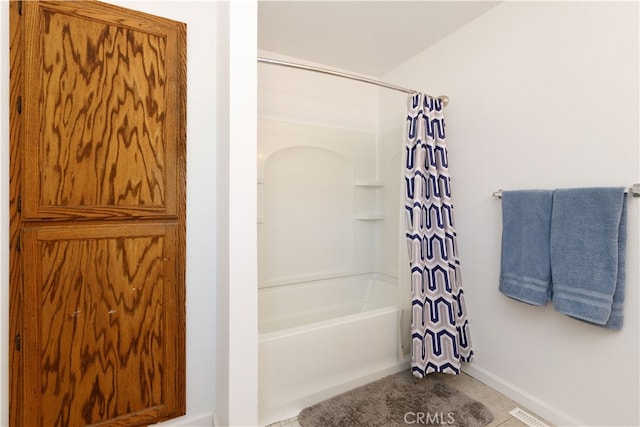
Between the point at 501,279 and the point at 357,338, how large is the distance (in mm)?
973

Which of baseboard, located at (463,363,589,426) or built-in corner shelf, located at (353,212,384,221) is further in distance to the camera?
built-in corner shelf, located at (353,212,384,221)

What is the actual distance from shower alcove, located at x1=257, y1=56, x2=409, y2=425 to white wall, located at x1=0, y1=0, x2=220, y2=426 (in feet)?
2.49

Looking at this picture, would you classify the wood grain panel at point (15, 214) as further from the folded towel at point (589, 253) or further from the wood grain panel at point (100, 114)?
the folded towel at point (589, 253)

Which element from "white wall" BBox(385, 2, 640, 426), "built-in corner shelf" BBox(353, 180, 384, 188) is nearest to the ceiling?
"white wall" BBox(385, 2, 640, 426)

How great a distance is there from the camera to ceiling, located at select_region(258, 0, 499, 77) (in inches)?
70.9

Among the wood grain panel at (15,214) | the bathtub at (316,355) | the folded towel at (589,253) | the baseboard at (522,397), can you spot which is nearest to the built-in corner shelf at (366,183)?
the bathtub at (316,355)

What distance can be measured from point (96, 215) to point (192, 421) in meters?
1.20

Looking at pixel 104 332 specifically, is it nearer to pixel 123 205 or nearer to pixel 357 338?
pixel 123 205

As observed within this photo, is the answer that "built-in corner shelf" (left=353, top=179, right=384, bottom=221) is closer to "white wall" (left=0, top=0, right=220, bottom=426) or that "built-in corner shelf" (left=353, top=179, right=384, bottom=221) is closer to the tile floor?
the tile floor

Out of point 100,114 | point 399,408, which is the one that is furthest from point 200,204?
point 399,408

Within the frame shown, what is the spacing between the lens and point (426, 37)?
2.14 metres

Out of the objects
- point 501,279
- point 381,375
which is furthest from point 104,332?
point 501,279

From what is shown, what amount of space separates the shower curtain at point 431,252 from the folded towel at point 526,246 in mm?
316

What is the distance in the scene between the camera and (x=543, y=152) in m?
1.59
